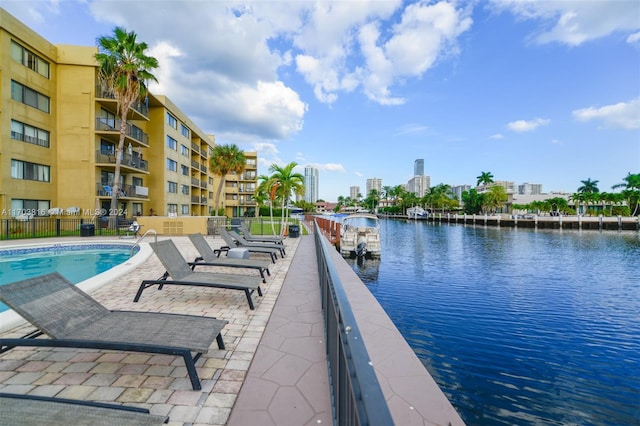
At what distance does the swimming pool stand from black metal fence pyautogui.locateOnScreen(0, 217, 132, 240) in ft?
12.9

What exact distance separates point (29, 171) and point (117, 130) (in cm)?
689

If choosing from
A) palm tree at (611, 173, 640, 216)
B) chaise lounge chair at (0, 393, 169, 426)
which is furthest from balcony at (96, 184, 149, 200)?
palm tree at (611, 173, 640, 216)

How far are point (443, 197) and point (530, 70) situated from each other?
77.3 metres

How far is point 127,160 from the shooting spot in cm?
2677

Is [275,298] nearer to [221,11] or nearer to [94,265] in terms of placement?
[94,265]

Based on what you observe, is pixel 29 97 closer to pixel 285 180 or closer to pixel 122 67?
pixel 122 67

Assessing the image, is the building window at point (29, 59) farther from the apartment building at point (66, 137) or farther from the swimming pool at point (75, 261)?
the swimming pool at point (75, 261)

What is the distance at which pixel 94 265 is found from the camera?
11.5m

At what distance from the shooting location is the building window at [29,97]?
20672 mm

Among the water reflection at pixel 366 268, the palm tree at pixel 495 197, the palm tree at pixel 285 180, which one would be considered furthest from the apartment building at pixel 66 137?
the palm tree at pixel 495 197

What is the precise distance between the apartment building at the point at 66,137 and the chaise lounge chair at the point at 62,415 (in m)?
25.9

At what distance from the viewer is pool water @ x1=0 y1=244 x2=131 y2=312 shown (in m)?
10.0

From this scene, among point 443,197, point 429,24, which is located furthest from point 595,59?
point 443,197

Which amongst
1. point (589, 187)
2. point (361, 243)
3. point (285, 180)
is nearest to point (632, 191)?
point (589, 187)
